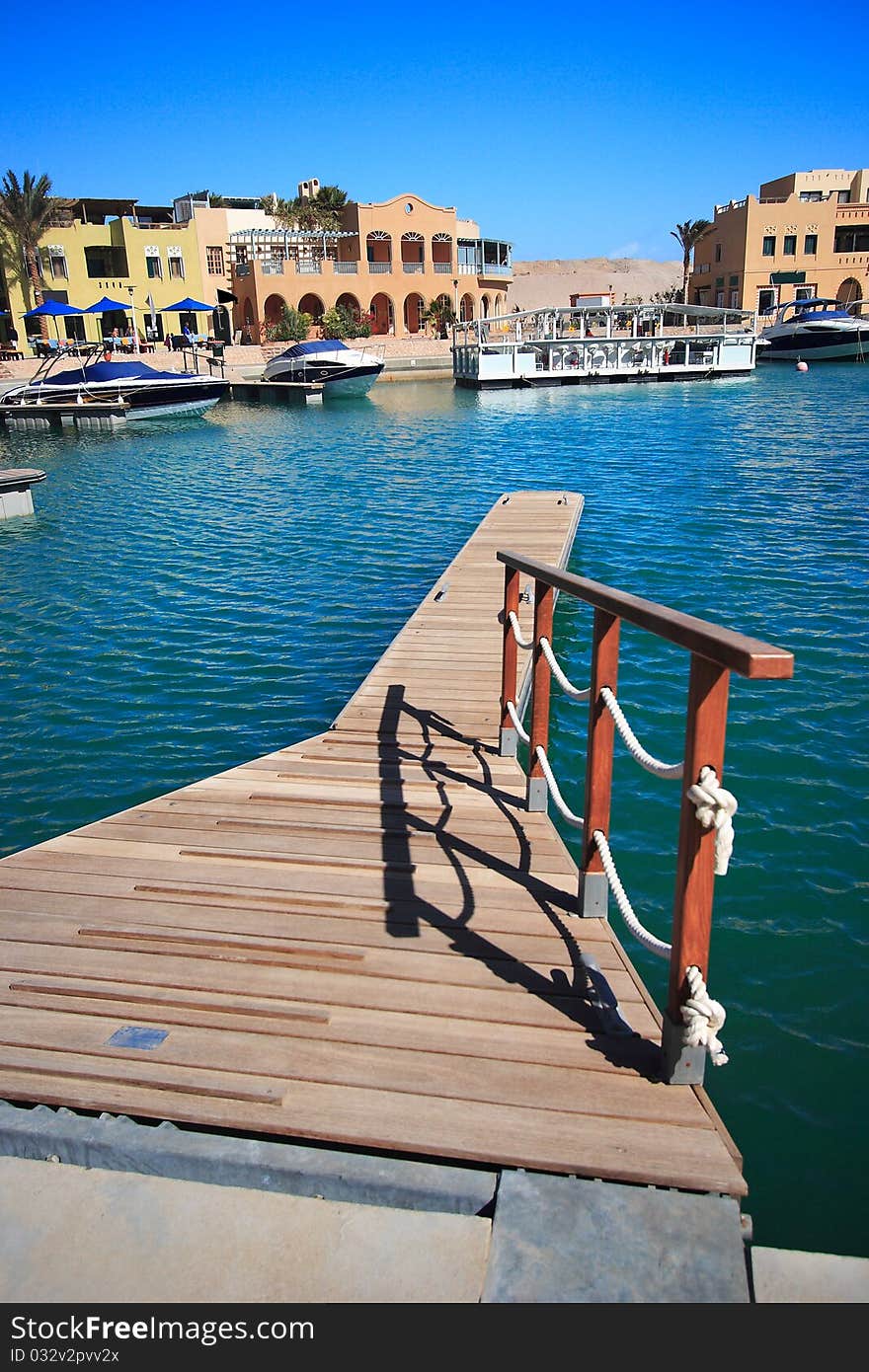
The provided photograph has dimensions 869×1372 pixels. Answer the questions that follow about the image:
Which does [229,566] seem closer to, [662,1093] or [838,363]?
[662,1093]

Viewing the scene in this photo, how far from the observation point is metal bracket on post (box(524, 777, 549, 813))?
481 cm

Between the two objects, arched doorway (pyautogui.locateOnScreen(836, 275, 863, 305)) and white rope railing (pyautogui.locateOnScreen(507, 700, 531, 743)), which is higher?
arched doorway (pyautogui.locateOnScreen(836, 275, 863, 305))

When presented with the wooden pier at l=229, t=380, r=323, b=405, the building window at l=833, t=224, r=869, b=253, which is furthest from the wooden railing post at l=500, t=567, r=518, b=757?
the building window at l=833, t=224, r=869, b=253

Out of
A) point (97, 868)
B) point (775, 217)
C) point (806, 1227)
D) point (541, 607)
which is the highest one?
point (775, 217)

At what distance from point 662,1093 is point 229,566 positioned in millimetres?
12507

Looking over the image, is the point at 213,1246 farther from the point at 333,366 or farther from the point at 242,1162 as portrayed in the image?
the point at 333,366

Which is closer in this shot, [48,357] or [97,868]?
[97,868]

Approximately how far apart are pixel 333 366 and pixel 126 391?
39.1ft

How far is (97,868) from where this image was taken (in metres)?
4.42

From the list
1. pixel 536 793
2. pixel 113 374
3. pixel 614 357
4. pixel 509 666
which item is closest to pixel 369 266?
pixel 614 357

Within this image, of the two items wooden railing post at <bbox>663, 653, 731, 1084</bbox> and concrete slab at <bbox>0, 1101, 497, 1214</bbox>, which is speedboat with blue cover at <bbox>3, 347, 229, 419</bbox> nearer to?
concrete slab at <bbox>0, 1101, 497, 1214</bbox>

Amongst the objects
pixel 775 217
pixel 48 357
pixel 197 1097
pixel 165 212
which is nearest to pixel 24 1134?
pixel 197 1097

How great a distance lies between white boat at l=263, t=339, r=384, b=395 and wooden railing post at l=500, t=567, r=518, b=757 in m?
42.3

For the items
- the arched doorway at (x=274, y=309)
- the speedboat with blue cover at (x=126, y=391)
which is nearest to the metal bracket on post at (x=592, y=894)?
the speedboat with blue cover at (x=126, y=391)
